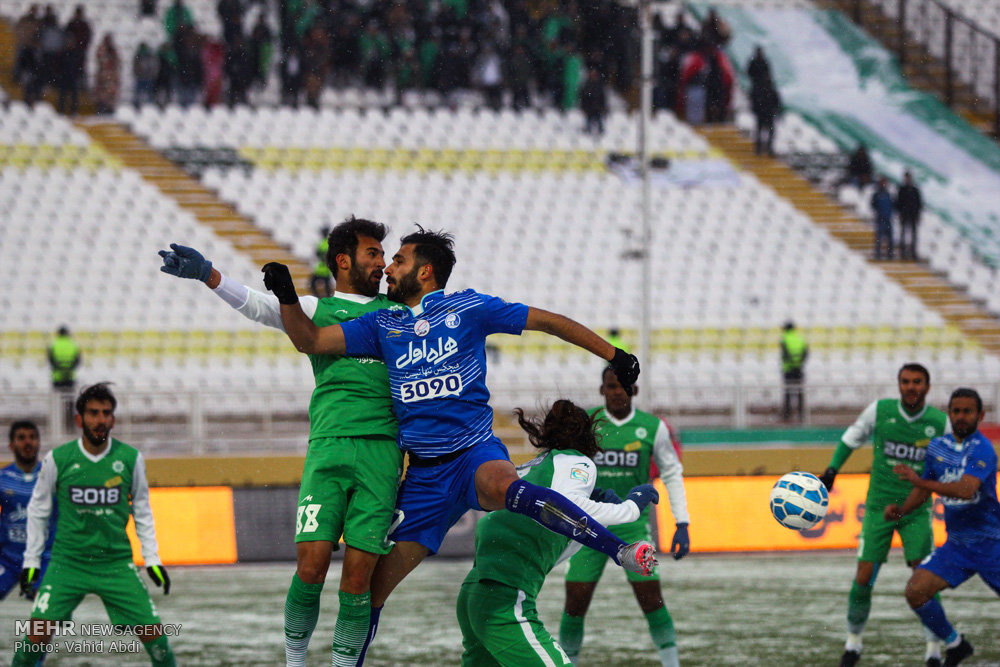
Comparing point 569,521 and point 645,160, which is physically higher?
point 645,160

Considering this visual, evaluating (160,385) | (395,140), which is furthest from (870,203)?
(160,385)

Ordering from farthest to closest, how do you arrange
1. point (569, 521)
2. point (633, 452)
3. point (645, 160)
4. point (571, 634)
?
point (645, 160) → point (633, 452) → point (571, 634) → point (569, 521)

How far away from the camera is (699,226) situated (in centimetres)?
2567

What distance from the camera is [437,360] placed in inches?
255

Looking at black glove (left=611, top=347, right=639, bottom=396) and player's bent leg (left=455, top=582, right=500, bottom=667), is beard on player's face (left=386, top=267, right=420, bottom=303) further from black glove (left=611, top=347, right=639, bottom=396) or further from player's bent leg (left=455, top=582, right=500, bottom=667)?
player's bent leg (left=455, top=582, right=500, bottom=667)

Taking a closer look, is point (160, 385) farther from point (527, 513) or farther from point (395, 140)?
point (527, 513)

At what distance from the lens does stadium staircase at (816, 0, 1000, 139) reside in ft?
101

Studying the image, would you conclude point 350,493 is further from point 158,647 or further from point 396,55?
point 396,55

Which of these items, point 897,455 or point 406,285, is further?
point 897,455

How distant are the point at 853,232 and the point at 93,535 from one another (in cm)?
2064

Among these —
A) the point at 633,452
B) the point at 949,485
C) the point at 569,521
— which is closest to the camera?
the point at 569,521

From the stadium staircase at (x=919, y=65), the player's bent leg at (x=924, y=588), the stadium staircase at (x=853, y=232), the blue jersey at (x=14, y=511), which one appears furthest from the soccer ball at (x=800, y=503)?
the stadium staircase at (x=919, y=65)

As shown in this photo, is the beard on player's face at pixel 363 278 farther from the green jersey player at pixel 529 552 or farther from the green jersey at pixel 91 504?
the green jersey at pixel 91 504

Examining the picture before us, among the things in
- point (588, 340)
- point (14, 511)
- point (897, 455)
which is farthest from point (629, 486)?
point (14, 511)
